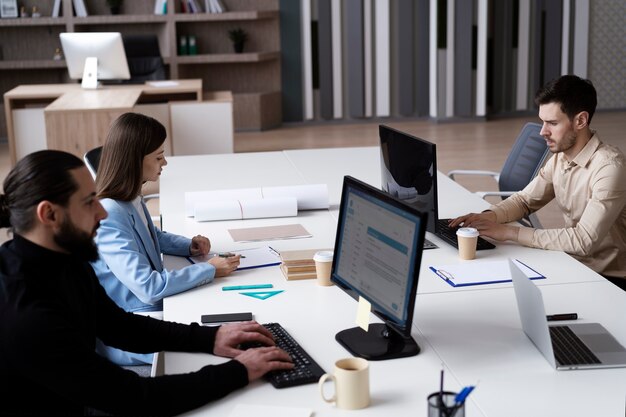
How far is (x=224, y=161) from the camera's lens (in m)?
4.77

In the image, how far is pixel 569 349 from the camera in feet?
6.81

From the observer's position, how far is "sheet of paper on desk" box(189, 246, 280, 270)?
9.34ft

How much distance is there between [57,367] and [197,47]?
27.7 feet

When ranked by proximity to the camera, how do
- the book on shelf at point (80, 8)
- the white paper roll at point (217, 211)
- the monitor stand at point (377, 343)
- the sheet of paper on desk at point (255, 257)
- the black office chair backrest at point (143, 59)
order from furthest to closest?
1. the book on shelf at point (80, 8)
2. the black office chair backrest at point (143, 59)
3. the white paper roll at point (217, 211)
4. the sheet of paper on desk at point (255, 257)
5. the monitor stand at point (377, 343)

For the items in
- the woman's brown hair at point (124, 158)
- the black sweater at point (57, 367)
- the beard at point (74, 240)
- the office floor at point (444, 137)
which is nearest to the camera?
the black sweater at point (57, 367)

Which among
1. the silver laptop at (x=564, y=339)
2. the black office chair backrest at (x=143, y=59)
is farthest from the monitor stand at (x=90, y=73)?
the silver laptop at (x=564, y=339)

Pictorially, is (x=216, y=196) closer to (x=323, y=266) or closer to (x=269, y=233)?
(x=269, y=233)

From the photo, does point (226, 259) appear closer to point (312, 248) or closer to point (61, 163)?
point (312, 248)

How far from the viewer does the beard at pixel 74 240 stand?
1812 millimetres

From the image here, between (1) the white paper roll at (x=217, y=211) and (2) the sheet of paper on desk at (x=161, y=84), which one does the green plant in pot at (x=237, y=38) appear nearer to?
(2) the sheet of paper on desk at (x=161, y=84)

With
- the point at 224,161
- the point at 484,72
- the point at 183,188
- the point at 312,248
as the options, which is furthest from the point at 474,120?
the point at 312,248

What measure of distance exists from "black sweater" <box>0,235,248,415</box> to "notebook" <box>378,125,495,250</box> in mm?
1121

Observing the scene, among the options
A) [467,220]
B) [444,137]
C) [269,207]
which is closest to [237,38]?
[444,137]

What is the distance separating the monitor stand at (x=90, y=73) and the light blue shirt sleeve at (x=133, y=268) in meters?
5.11
